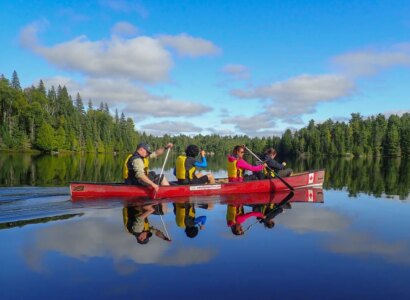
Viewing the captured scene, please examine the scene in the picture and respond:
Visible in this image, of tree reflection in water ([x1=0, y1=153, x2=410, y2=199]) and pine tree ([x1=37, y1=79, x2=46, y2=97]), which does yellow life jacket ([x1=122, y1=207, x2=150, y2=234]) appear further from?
pine tree ([x1=37, y1=79, x2=46, y2=97])

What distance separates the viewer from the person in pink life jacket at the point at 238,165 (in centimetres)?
1638

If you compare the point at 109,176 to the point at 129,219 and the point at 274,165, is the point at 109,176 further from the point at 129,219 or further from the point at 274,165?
the point at 129,219

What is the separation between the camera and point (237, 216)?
36.8ft

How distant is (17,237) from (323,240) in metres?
7.18

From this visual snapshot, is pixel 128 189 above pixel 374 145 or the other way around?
the other way around

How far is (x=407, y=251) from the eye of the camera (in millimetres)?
7805

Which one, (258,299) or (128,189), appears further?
(128,189)

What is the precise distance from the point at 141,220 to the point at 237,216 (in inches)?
117

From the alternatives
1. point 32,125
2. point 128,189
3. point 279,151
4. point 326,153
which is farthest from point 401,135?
point 128,189

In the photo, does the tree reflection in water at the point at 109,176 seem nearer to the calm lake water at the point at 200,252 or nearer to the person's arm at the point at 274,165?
the person's arm at the point at 274,165

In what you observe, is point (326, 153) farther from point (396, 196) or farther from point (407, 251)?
point (407, 251)

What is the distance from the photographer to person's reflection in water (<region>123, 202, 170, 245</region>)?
8539 mm

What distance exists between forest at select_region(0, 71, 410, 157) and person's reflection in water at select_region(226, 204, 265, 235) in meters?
76.2

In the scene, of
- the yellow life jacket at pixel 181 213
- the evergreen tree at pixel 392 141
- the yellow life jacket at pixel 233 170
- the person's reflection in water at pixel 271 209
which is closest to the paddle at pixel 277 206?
the person's reflection in water at pixel 271 209
